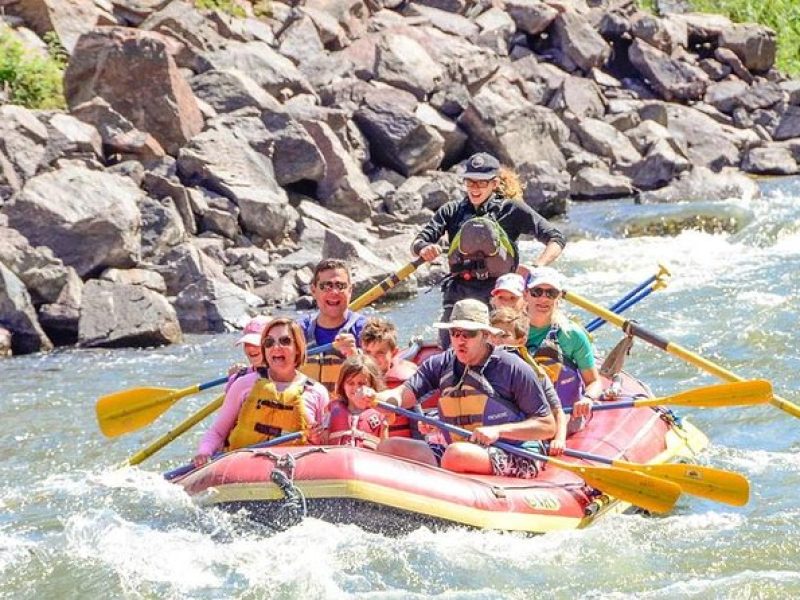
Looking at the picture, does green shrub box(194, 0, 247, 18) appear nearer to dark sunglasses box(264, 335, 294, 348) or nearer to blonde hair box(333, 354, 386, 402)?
blonde hair box(333, 354, 386, 402)

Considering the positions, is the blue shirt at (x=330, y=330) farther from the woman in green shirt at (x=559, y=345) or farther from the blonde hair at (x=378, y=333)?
the woman in green shirt at (x=559, y=345)

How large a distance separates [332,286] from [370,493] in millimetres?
1716

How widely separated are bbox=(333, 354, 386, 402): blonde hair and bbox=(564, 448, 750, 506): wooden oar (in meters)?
1.00

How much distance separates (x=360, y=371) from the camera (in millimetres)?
7203

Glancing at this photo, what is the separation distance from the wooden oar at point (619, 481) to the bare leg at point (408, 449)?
122 mm

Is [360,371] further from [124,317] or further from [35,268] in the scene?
[35,268]

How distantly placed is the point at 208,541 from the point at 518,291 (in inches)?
78.6

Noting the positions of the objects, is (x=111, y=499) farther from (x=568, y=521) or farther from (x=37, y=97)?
(x=37, y=97)

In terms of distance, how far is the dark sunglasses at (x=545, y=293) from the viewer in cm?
761

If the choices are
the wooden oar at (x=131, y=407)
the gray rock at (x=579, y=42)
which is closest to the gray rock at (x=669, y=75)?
the gray rock at (x=579, y=42)

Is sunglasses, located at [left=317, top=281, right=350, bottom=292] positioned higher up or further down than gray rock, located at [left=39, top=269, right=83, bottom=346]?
higher up

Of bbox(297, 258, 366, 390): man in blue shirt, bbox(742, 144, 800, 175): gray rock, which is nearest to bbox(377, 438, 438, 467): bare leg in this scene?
bbox(297, 258, 366, 390): man in blue shirt

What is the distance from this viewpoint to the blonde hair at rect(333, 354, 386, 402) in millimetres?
7203

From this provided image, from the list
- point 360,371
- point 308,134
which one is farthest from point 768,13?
point 360,371
